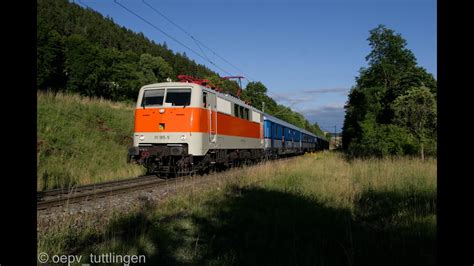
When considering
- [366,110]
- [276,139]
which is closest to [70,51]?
[276,139]

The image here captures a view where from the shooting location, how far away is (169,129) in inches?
545

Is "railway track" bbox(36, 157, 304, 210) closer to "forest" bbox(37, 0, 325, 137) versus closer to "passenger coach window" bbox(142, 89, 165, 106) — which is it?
"passenger coach window" bbox(142, 89, 165, 106)

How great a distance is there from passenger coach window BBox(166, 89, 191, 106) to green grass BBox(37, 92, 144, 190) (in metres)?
3.91

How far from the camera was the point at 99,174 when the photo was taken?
15.7m

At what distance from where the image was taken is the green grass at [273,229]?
202 inches

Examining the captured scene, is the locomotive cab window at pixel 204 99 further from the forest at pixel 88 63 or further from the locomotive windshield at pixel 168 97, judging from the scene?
the forest at pixel 88 63

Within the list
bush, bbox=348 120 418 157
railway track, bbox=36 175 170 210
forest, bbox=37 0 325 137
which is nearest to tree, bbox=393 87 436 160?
bush, bbox=348 120 418 157

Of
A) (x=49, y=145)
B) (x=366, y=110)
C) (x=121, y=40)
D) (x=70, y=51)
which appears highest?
(x=121, y=40)

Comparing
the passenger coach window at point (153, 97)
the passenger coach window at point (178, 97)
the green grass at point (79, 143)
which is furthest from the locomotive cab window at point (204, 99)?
the green grass at point (79, 143)

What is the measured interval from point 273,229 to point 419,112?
48.3 feet

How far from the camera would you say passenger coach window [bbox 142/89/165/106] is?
564 inches

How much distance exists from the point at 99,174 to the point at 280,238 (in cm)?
1124
